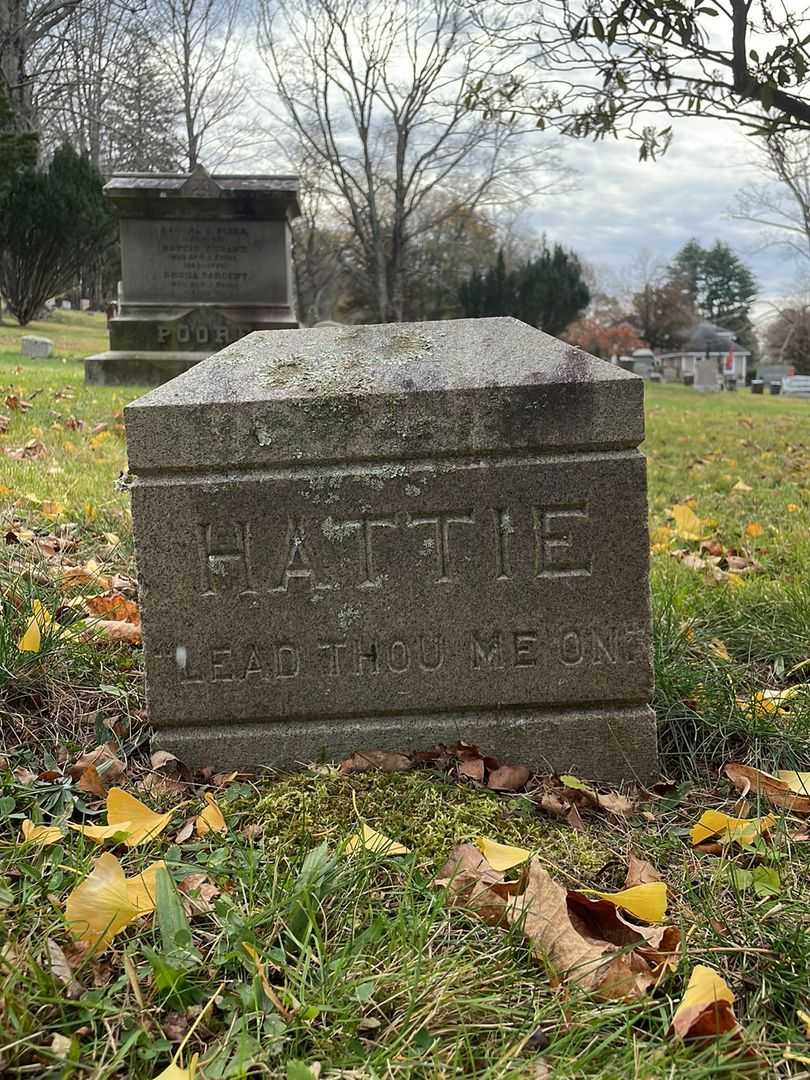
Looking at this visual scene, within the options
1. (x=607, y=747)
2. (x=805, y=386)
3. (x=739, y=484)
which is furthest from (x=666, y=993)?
(x=805, y=386)

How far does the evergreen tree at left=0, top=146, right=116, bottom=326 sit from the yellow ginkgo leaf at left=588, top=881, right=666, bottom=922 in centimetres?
1862

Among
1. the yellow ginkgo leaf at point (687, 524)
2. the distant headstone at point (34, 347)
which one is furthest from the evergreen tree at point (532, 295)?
the yellow ginkgo leaf at point (687, 524)

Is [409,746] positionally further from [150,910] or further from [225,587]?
[150,910]

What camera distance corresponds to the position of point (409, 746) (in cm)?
237

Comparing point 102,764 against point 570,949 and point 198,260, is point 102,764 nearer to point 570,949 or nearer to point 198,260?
point 570,949

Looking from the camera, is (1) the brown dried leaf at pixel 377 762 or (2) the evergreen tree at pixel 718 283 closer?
(1) the brown dried leaf at pixel 377 762

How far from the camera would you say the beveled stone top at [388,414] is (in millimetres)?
2193

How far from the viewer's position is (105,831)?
1891mm

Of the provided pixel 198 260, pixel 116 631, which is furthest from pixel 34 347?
pixel 116 631

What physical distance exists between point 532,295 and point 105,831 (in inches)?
1313

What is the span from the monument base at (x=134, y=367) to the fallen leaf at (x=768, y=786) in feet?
30.5

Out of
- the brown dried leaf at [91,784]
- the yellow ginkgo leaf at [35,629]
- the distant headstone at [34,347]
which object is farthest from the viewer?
the distant headstone at [34,347]

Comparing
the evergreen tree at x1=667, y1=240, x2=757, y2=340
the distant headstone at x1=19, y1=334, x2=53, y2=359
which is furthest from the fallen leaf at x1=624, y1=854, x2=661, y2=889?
the evergreen tree at x1=667, y1=240, x2=757, y2=340

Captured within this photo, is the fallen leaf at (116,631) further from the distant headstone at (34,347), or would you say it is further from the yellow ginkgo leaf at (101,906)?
the distant headstone at (34,347)
